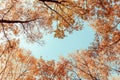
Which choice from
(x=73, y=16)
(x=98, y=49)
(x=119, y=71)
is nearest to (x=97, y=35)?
(x=98, y=49)

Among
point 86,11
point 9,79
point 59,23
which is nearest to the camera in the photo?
point 86,11

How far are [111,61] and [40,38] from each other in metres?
3.68

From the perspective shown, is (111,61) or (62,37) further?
(111,61)

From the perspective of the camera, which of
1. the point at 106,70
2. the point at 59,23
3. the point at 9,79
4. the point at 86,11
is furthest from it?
the point at 106,70

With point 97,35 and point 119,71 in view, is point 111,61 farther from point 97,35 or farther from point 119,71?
point 97,35

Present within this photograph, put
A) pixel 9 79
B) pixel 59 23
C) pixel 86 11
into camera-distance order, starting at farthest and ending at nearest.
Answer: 1. pixel 9 79
2. pixel 59 23
3. pixel 86 11

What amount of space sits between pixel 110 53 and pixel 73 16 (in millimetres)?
2474

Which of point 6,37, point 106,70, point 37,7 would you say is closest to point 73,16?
point 37,7

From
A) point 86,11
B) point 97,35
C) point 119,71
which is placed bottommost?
point 119,71

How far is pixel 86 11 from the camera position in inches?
435

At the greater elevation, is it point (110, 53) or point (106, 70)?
point (110, 53)

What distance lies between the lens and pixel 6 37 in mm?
12172

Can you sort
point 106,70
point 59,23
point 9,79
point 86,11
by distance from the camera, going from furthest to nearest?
point 106,70 < point 9,79 < point 59,23 < point 86,11

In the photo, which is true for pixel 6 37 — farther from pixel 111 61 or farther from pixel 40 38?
pixel 111 61
